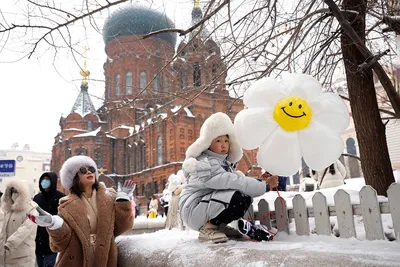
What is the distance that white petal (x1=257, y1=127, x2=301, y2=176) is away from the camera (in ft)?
9.50

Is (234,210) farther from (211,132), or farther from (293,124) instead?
(293,124)

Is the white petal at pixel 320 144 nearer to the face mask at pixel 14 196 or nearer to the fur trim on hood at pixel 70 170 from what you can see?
the fur trim on hood at pixel 70 170

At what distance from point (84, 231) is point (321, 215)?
2020 mm

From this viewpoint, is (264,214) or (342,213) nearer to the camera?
(342,213)

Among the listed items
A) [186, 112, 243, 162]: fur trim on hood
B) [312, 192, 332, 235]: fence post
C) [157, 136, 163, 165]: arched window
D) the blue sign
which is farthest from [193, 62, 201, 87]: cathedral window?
[157, 136, 163, 165]: arched window

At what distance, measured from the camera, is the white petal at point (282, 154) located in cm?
289

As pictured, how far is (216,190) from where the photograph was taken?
294cm

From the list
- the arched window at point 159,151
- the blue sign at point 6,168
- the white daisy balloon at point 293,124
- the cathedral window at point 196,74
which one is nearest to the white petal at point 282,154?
the white daisy balloon at point 293,124

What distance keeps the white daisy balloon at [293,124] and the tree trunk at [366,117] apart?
1.58 metres

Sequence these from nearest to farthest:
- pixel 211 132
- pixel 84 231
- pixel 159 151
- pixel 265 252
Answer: pixel 265 252
pixel 84 231
pixel 211 132
pixel 159 151

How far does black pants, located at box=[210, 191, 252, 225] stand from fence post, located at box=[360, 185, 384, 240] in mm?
1001

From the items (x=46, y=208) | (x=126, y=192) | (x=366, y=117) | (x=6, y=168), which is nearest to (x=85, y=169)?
(x=126, y=192)

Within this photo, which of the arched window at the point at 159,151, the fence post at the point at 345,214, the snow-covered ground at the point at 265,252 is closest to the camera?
the snow-covered ground at the point at 265,252

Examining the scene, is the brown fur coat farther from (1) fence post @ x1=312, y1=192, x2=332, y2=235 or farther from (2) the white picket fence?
(1) fence post @ x1=312, y1=192, x2=332, y2=235
